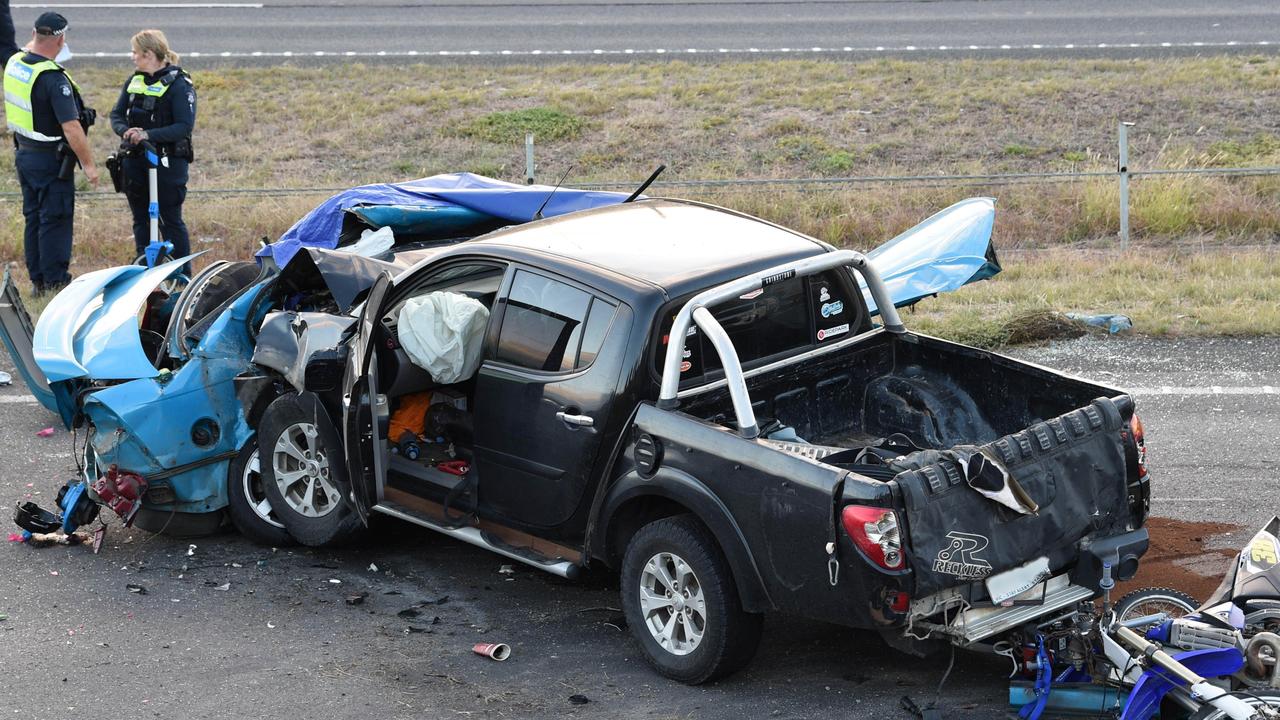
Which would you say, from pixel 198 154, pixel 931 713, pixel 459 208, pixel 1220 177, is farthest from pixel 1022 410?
pixel 198 154

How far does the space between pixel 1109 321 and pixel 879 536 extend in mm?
6450

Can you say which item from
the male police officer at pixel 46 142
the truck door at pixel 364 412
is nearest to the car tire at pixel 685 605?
the truck door at pixel 364 412

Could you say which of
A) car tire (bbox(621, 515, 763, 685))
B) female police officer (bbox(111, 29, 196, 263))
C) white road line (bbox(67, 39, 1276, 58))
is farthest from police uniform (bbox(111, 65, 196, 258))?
white road line (bbox(67, 39, 1276, 58))

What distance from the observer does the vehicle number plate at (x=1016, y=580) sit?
210 inches

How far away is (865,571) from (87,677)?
11.2ft

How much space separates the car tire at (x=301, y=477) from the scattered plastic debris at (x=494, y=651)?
128 centimetres

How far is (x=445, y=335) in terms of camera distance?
652cm

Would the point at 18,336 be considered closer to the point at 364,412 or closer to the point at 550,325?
the point at 364,412

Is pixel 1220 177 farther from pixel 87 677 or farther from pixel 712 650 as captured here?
pixel 87 677

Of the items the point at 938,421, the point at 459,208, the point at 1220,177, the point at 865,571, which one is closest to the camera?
the point at 865,571

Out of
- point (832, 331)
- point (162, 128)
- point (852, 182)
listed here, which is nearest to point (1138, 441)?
point (832, 331)

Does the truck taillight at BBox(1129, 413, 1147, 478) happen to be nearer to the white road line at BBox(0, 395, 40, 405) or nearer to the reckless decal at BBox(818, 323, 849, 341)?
the reckless decal at BBox(818, 323, 849, 341)

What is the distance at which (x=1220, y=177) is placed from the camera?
15.0 meters

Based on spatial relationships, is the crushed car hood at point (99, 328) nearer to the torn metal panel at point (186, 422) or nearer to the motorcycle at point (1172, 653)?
the torn metal panel at point (186, 422)
